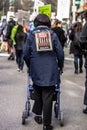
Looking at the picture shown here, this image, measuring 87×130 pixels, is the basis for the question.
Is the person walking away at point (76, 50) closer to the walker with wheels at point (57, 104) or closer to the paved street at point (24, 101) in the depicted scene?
the paved street at point (24, 101)

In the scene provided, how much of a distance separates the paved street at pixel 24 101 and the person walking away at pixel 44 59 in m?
0.56

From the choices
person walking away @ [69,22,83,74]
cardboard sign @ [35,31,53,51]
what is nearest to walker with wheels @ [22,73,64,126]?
cardboard sign @ [35,31,53,51]

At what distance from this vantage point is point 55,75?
7.17 meters

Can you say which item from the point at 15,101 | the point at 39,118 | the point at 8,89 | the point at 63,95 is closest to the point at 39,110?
the point at 39,118

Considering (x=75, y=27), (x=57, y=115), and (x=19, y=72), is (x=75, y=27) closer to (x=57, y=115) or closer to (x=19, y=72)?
(x=19, y=72)

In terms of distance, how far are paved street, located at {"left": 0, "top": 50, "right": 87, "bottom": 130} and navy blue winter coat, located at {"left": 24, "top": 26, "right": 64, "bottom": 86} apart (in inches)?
32.2

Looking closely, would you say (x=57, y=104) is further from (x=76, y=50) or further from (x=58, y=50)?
(x=76, y=50)

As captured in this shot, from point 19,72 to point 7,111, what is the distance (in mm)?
6472

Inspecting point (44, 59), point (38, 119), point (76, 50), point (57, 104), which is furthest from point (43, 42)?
point (76, 50)

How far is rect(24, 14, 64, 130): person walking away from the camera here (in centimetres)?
709

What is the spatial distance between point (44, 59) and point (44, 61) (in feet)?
0.09

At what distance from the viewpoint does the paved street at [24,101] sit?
25.3ft

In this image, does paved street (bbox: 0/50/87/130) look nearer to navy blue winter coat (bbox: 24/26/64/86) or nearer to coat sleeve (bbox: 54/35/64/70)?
navy blue winter coat (bbox: 24/26/64/86)

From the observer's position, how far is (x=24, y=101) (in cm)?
974
